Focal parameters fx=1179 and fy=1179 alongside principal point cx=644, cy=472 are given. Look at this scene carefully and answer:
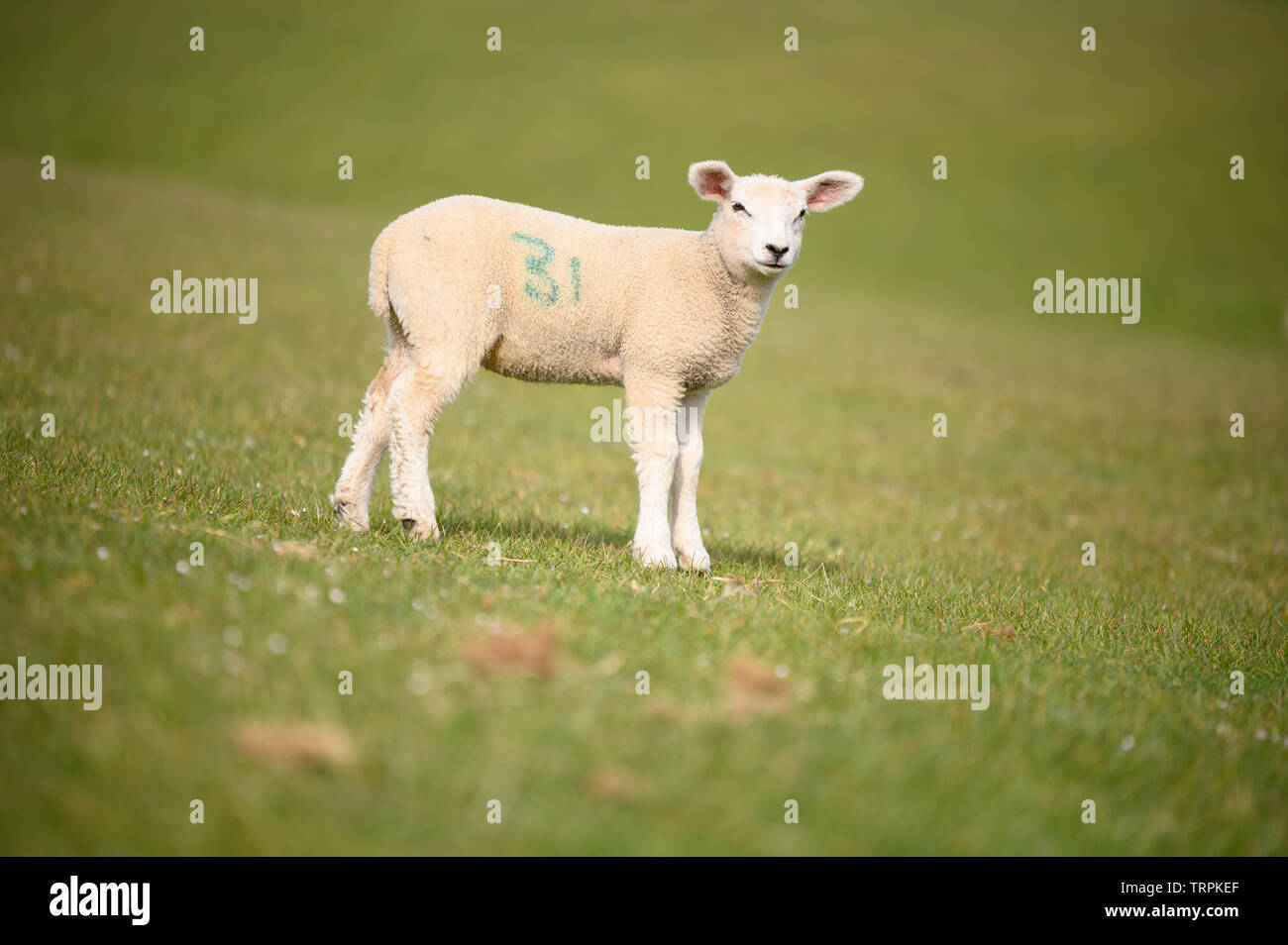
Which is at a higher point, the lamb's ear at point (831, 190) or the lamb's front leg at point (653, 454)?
the lamb's ear at point (831, 190)

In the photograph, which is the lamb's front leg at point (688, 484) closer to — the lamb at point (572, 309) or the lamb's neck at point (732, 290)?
the lamb at point (572, 309)

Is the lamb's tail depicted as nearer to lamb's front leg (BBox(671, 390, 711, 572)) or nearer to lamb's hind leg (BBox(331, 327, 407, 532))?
lamb's hind leg (BBox(331, 327, 407, 532))

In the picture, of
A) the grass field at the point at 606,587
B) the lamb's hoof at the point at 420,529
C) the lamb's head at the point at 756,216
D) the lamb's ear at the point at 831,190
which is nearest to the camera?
the grass field at the point at 606,587

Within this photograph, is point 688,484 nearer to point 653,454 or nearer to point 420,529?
point 653,454

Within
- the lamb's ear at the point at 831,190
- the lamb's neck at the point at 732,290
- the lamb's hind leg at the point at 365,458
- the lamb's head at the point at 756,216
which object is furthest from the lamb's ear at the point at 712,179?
the lamb's hind leg at the point at 365,458

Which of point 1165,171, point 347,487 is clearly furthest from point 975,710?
point 1165,171

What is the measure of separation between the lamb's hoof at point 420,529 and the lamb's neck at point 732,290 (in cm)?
→ 222

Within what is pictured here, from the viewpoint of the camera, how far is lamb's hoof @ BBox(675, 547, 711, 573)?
25.3 ft

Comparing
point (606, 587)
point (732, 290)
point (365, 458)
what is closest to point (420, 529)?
point (365, 458)

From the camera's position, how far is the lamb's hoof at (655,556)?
7.33 meters

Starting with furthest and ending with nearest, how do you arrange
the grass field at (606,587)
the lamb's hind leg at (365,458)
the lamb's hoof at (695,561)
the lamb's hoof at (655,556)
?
the lamb's hoof at (695,561), the lamb's hind leg at (365,458), the lamb's hoof at (655,556), the grass field at (606,587)

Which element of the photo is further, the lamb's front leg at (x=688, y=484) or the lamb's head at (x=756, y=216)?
the lamb's front leg at (x=688, y=484)

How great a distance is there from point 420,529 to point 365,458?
66cm
